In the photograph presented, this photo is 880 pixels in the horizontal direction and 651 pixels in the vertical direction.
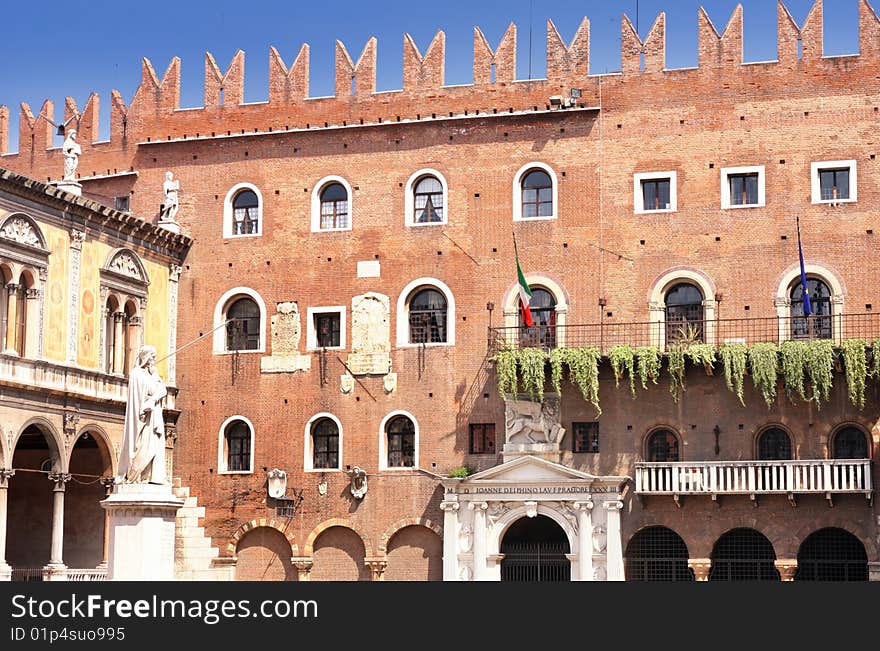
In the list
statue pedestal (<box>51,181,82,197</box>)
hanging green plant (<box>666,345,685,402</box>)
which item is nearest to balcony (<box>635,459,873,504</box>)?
hanging green plant (<box>666,345,685,402</box>)

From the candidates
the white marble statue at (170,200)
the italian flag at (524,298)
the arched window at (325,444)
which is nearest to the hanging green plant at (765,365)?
the italian flag at (524,298)

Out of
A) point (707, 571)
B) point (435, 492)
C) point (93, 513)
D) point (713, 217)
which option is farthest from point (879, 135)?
point (93, 513)

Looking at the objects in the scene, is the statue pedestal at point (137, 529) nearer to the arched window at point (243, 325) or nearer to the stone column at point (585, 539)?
the stone column at point (585, 539)

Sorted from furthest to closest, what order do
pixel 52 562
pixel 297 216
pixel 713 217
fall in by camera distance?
pixel 297 216, pixel 713 217, pixel 52 562

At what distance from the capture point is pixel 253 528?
3538cm

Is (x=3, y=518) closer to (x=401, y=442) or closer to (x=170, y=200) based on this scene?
(x=401, y=442)

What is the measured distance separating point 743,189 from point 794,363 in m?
4.11

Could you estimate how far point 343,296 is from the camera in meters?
35.6

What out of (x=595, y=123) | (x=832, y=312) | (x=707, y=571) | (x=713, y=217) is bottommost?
(x=707, y=571)

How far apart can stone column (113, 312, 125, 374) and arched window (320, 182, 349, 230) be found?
16.0 ft

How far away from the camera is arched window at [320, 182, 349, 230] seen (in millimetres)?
36062

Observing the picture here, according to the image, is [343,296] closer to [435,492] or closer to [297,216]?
[297,216]

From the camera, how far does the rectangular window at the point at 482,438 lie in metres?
34.4

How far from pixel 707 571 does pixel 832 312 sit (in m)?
5.72
